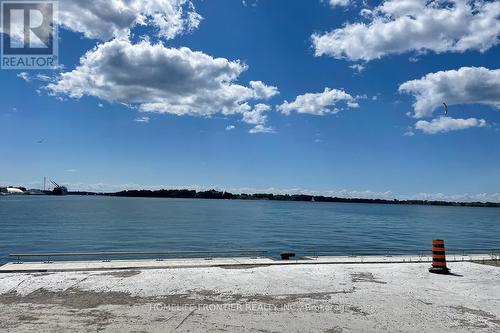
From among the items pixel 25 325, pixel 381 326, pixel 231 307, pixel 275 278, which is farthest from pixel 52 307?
pixel 381 326

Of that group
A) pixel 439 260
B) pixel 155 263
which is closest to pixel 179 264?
pixel 155 263

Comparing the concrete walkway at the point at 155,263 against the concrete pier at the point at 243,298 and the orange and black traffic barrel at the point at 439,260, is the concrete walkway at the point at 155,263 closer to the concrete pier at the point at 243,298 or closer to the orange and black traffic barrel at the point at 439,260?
the concrete pier at the point at 243,298

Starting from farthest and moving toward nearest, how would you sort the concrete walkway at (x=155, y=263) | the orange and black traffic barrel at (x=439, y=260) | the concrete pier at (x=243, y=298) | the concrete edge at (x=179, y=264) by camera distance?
the orange and black traffic barrel at (x=439, y=260) → the concrete walkway at (x=155, y=263) → the concrete edge at (x=179, y=264) → the concrete pier at (x=243, y=298)

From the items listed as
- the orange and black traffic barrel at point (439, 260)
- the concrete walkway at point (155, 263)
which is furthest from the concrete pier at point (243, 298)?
the orange and black traffic barrel at point (439, 260)

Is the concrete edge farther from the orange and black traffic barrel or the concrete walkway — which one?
the orange and black traffic barrel

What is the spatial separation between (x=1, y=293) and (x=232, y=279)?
5140mm

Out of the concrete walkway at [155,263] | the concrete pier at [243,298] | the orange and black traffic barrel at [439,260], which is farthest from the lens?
the orange and black traffic barrel at [439,260]

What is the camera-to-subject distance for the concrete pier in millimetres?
7570

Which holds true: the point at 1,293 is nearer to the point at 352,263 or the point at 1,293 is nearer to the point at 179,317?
the point at 179,317

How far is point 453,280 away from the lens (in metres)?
11.7

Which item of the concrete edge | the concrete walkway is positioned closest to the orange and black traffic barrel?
the concrete edge

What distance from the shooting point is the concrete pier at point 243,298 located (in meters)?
7.57

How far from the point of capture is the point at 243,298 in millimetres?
9250

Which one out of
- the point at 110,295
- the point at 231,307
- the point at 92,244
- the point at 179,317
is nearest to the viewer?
the point at 179,317
